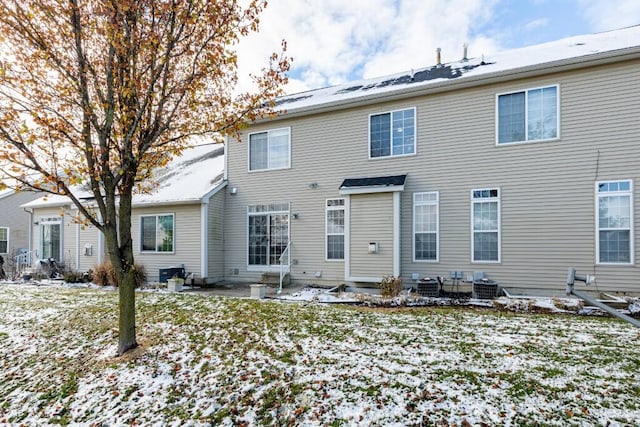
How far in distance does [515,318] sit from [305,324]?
3.97 m

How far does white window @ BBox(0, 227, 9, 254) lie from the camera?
62.8 ft

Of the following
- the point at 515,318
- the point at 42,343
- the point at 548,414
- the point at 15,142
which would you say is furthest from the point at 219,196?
the point at 548,414

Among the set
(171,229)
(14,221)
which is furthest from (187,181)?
(14,221)

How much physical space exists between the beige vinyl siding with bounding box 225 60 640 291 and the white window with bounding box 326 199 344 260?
266 millimetres

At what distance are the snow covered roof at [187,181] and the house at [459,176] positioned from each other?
43.8 inches

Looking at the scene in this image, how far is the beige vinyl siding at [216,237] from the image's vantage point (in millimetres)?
11953

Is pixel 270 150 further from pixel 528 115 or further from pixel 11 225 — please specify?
pixel 11 225

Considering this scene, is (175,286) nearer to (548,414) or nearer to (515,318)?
(515,318)

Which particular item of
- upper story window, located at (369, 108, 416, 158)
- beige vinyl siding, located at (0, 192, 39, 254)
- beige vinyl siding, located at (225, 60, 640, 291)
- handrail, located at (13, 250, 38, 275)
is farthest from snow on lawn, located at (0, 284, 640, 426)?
beige vinyl siding, located at (0, 192, 39, 254)

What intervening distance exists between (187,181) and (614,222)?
1309 centimetres

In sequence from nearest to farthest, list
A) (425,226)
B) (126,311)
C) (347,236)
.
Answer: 1. (126,311)
2. (425,226)
3. (347,236)

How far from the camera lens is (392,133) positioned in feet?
34.3

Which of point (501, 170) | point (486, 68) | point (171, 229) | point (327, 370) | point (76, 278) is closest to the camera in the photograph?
point (327, 370)

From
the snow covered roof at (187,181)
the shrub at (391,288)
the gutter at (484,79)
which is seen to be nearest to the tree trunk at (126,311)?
the gutter at (484,79)
